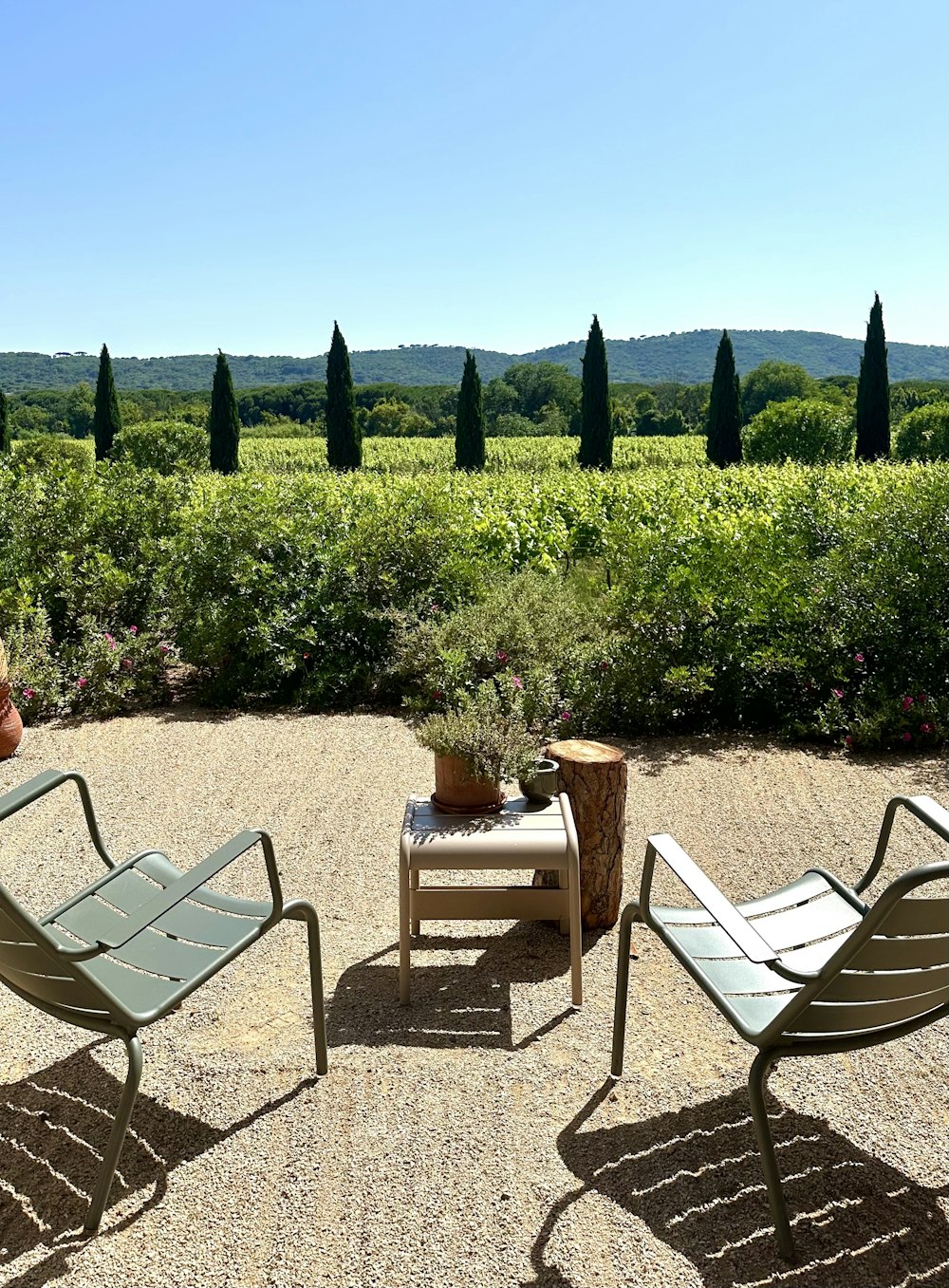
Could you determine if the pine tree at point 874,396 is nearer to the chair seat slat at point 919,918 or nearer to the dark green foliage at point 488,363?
the chair seat slat at point 919,918

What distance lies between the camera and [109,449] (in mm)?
31438

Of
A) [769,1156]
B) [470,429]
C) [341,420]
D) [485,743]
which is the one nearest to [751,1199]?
[769,1156]

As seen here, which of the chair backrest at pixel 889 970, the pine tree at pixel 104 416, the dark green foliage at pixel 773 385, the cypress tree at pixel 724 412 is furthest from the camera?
the dark green foliage at pixel 773 385

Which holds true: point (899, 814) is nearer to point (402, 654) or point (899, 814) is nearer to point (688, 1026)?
point (688, 1026)

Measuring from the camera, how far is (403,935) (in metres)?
3.01

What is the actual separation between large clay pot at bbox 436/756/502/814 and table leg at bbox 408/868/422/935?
0.29 metres

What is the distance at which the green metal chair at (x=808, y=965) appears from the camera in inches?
74.2

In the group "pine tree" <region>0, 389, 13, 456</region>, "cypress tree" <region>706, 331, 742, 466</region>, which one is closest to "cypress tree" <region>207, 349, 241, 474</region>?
"pine tree" <region>0, 389, 13, 456</region>

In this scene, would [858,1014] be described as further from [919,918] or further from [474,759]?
[474,759]

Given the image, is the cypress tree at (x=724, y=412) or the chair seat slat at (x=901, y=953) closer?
the chair seat slat at (x=901, y=953)

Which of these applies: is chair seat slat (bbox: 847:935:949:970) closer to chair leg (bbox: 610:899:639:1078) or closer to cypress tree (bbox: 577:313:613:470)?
chair leg (bbox: 610:899:639:1078)

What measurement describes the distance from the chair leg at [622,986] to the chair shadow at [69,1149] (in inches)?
34.0

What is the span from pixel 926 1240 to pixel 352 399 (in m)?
27.6

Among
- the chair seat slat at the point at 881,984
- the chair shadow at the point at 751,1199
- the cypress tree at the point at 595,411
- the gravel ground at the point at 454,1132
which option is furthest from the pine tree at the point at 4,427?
the chair seat slat at the point at 881,984
